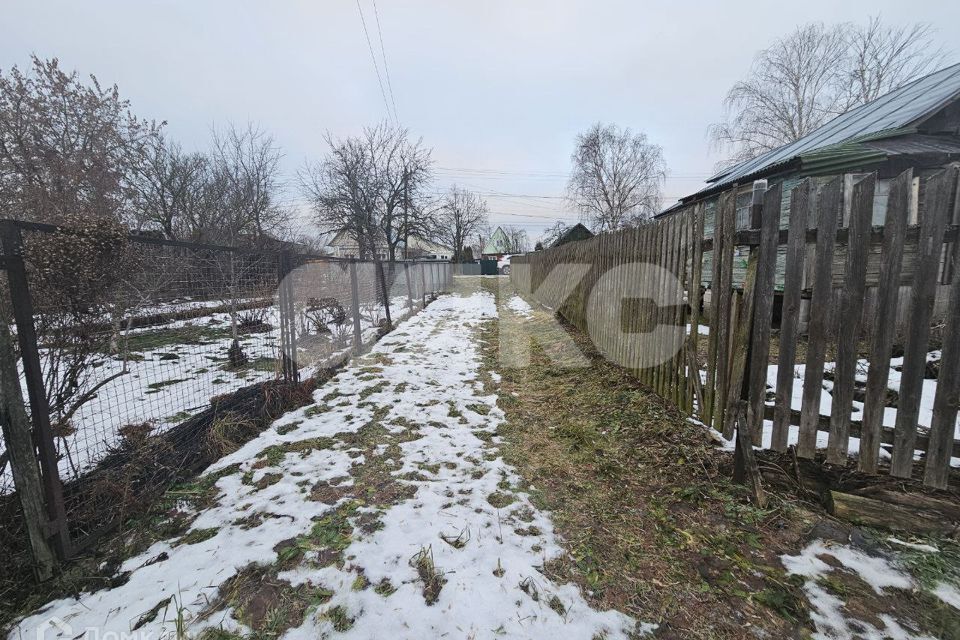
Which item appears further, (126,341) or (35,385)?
(126,341)

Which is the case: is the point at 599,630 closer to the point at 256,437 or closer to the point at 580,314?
the point at 256,437

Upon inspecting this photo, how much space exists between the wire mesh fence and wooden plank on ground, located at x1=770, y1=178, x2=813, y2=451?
392 centimetres

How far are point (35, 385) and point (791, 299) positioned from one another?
401 cm

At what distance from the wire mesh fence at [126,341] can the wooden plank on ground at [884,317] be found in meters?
4.19

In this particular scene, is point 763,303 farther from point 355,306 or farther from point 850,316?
point 355,306

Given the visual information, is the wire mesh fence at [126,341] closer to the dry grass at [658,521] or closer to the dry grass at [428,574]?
the dry grass at [428,574]

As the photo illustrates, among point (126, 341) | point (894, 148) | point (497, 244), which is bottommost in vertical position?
point (126, 341)

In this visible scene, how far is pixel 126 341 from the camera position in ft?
11.5

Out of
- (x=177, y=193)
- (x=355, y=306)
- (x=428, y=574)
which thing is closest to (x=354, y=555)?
(x=428, y=574)

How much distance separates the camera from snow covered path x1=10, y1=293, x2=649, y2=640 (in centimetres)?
150

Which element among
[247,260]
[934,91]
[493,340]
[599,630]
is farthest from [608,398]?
[934,91]

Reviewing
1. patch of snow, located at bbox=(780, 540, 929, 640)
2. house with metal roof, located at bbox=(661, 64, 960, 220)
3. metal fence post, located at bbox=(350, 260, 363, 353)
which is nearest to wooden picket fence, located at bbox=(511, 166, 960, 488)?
patch of snow, located at bbox=(780, 540, 929, 640)

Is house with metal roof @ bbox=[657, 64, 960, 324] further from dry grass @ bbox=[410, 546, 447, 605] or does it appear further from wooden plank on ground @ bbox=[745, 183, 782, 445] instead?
dry grass @ bbox=[410, 546, 447, 605]

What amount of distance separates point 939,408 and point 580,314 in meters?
5.02
